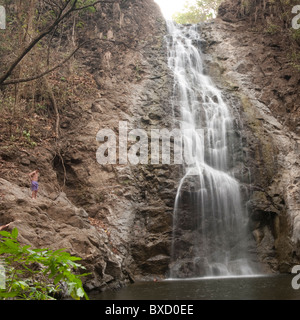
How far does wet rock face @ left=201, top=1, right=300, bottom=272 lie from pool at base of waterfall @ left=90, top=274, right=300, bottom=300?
2459mm

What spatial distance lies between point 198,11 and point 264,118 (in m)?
24.6

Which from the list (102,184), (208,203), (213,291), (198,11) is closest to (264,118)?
(208,203)

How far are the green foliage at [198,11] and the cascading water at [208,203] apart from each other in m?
22.5

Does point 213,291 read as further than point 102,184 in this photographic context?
No

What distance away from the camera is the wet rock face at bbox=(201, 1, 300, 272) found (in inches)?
427

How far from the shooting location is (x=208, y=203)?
1110 cm

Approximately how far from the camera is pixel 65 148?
39.0 ft

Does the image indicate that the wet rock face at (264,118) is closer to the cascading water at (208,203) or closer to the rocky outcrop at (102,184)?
the cascading water at (208,203)

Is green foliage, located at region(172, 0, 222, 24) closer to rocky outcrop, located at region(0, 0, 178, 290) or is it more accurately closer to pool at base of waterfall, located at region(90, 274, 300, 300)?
rocky outcrop, located at region(0, 0, 178, 290)

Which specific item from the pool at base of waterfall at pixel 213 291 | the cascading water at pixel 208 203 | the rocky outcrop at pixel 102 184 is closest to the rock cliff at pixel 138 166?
the rocky outcrop at pixel 102 184

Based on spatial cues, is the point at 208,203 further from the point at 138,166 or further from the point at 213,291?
the point at 213,291

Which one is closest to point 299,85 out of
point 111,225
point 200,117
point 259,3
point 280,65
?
point 280,65

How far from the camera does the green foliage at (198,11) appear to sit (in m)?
33.1
